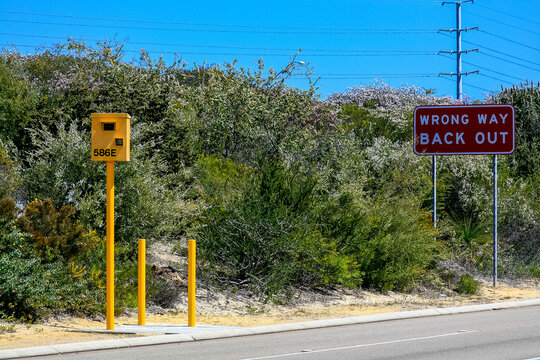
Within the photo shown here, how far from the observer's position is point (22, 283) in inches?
525

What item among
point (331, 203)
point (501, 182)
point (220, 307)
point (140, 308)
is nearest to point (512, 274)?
point (501, 182)

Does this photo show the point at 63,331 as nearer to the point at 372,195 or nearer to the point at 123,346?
the point at 123,346

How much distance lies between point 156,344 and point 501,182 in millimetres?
18076

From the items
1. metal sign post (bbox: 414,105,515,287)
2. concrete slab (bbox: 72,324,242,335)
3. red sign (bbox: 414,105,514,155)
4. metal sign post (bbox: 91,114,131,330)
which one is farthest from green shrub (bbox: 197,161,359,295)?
red sign (bbox: 414,105,514,155)

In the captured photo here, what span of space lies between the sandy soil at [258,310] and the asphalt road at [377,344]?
136 cm

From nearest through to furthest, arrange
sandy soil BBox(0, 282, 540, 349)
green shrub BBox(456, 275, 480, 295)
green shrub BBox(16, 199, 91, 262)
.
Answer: sandy soil BBox(0, 282, 540, 349)
green shrub BBox(16, 199, 91, 262)
green shrub BBox(456, 275, 480, 295)

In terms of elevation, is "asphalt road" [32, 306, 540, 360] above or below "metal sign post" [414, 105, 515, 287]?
below

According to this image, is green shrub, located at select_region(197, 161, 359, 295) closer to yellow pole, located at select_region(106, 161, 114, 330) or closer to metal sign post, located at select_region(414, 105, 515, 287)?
metal sign post, located at select_region(414, 105, 515, 287)

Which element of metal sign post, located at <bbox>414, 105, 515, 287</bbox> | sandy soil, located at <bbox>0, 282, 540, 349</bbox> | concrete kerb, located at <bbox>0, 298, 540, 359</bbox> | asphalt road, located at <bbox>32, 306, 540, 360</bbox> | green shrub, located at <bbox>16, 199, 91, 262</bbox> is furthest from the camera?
metal sign post, located at <bbox>414, 105, 515, 287</bbox>

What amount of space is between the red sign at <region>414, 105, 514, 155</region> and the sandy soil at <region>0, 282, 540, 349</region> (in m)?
4.00

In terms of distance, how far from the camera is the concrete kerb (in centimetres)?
1095

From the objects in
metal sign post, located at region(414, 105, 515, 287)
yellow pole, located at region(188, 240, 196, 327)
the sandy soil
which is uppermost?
metal sign post, located at region(414, 105, 515, 287)

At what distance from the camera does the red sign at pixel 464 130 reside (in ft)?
72.1

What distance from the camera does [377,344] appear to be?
39.5 ft
